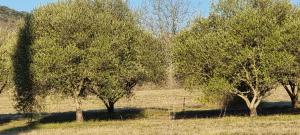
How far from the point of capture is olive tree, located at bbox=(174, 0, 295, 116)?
48.2 meters

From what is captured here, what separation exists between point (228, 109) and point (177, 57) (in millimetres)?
13799

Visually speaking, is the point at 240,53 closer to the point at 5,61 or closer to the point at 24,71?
the point at 24,71

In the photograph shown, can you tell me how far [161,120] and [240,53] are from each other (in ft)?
31.8

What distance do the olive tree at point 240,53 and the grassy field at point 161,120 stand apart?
10.7 ft

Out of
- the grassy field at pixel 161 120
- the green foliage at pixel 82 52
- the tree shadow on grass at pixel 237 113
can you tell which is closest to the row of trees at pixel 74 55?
the green foliage at pixel 82 52

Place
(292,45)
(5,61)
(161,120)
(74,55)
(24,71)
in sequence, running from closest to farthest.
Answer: (292,45) < (161,120) < (74,55) < (24,71) < (5,61)

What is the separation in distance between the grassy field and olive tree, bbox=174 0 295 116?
3.26 metres

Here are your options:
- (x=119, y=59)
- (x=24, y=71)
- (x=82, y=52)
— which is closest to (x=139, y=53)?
(x=119, y=59)

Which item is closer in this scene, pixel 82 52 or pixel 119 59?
pixel 82 52

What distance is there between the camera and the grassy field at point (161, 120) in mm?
36469

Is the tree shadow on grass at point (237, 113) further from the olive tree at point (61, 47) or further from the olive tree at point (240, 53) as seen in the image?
the olive tree at point (61, 47)

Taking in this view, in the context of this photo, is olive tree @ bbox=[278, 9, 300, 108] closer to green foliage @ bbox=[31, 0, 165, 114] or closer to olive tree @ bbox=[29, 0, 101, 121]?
green foliage @ bbox=[31, 0, 165, 114]

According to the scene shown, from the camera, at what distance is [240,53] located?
4931 centimetres

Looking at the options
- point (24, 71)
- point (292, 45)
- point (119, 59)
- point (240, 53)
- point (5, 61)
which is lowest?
point (24, 71)
